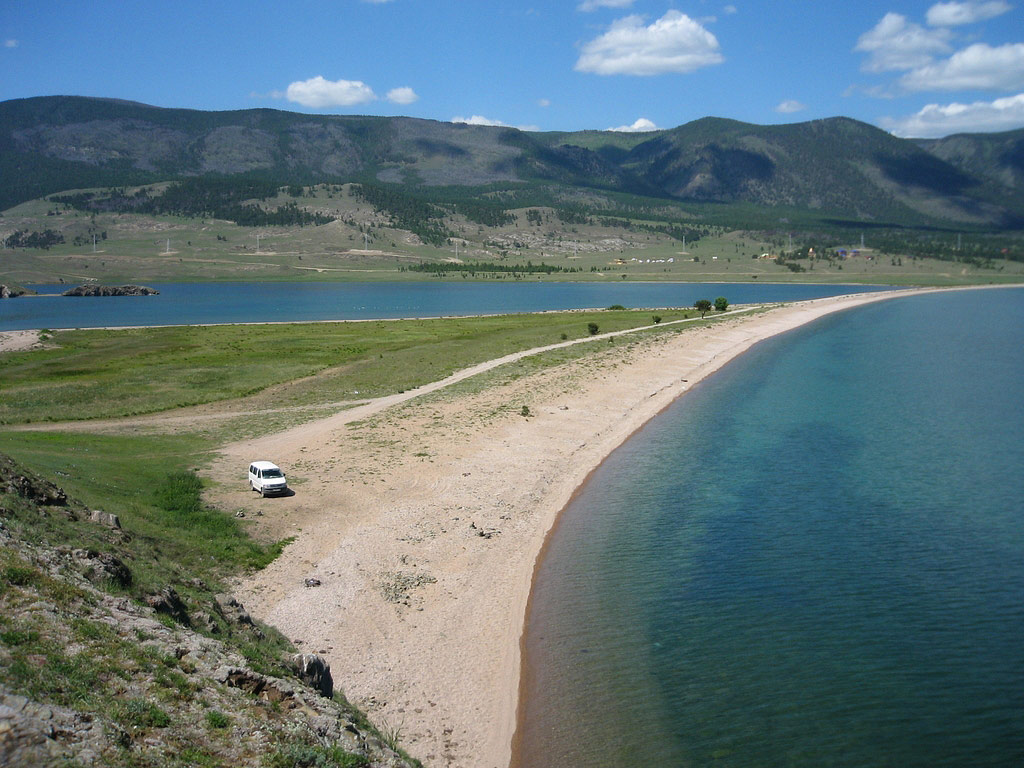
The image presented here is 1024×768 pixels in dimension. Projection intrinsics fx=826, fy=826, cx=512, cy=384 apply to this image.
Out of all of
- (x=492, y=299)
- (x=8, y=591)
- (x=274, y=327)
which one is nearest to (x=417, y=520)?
(x=8, y=591)

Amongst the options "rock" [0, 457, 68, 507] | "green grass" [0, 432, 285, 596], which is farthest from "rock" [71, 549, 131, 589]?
"rock" [0, 457, 68, 507]

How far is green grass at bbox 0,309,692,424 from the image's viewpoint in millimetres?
53781

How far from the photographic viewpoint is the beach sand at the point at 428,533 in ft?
61.8

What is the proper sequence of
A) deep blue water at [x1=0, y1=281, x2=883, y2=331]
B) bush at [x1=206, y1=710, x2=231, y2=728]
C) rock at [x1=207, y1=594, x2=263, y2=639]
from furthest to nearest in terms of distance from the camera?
deep blue water at [x1=0, y1=281, x2=883, y2=331] < rock at [x1=207, y1=594, x2=263, y2=639] < bush at [x1=206, y1=710, x2=231, y2=728]

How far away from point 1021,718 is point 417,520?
1875 cm

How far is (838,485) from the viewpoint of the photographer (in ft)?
120

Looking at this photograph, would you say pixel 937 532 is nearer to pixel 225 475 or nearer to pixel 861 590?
pixel 861 590

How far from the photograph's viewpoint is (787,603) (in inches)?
941

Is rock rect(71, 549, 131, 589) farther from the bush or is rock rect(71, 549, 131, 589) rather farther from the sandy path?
the sandy path

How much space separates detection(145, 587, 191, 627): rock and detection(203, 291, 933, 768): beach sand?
3.80 meters

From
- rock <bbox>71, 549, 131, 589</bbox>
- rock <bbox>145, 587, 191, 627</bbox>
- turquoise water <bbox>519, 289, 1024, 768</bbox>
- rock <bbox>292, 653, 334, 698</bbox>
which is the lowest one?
turquoise water <bbox>519, 289, 1024, 768</bbox>

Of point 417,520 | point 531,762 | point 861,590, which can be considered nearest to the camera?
point 531,762

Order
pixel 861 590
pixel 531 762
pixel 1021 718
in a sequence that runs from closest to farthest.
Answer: pixel 531 762
pixel 1021 718
pixel 861 590

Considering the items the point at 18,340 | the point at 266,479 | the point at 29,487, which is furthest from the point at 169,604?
the point at 18,340
